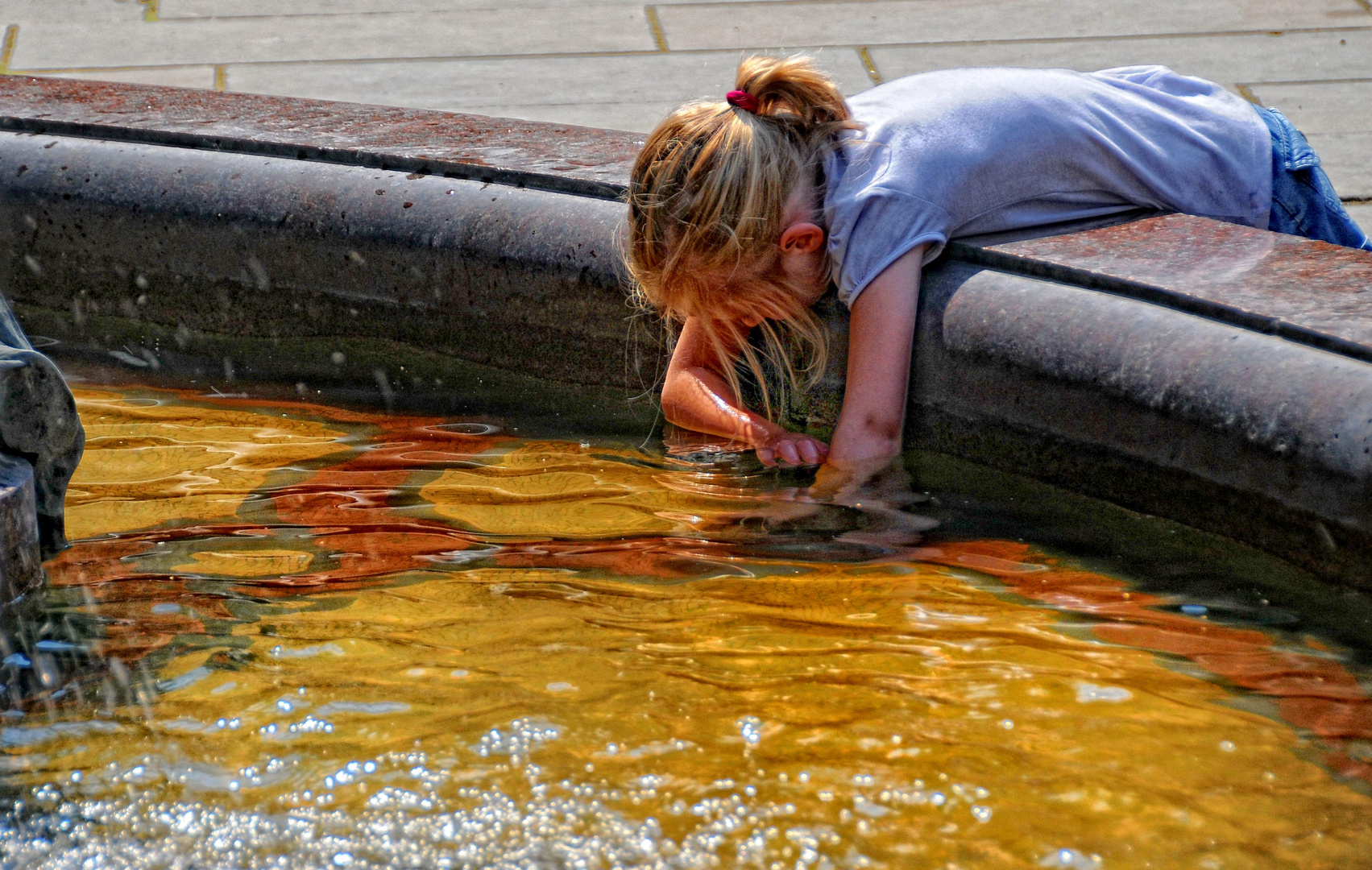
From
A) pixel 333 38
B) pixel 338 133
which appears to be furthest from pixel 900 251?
pixel 333 38

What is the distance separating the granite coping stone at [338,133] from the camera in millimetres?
3068

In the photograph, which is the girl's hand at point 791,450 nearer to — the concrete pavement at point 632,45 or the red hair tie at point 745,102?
the red hair tie at point 745,102

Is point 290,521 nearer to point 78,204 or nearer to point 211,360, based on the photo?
point 211,360

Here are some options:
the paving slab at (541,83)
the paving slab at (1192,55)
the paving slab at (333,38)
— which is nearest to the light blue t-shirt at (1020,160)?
the paving slab at (541,83)

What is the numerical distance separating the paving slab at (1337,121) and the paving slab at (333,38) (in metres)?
2.49

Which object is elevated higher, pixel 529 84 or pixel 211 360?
pixel 529 84

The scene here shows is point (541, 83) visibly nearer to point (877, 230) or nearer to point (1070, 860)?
point (877, 230)

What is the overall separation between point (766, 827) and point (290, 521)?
4.24ft

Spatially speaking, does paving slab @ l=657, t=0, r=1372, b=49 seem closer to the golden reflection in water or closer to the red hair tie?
the red hair tie

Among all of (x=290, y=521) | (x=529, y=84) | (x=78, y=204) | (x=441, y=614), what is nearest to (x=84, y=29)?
(x=529, y=84)

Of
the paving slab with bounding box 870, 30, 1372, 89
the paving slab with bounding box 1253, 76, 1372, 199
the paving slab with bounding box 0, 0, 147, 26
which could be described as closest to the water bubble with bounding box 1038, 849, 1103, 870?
the paving slab with bounding box 1253, 76, 1372, 199

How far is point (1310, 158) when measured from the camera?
2.77m

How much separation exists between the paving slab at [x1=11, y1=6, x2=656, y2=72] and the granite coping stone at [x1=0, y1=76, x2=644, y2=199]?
6.32 feet

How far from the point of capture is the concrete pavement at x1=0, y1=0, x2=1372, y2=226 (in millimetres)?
4992
